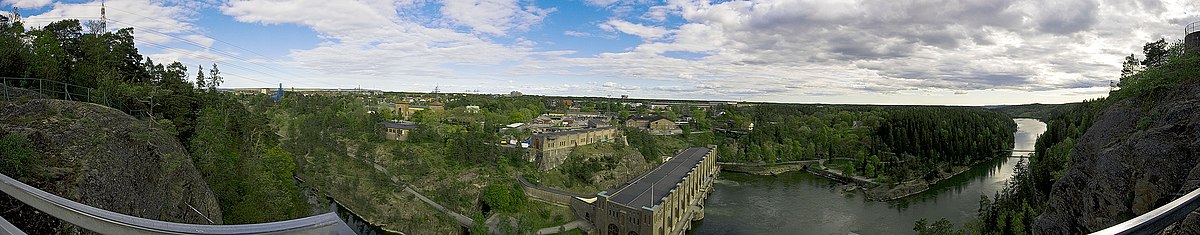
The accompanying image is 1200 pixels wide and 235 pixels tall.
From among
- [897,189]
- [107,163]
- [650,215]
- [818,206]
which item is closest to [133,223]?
[107,163]

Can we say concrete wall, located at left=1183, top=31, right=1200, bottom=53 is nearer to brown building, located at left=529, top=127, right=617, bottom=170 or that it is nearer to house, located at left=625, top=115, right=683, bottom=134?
brown building, located at left=529, top=127, right=617, bottom=170

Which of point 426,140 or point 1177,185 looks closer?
point 1177,185

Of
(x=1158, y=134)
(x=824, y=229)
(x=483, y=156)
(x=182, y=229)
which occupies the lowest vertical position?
(x=824, y=229)

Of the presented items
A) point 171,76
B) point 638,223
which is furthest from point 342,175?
point 638,223

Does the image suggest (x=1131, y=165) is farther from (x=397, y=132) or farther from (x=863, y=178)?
(x=397, y=132)

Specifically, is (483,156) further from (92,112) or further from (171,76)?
(92,112)

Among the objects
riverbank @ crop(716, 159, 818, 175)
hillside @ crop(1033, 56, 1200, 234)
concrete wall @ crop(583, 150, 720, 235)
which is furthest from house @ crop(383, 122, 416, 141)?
hillside @ crop(1033, 56, 1200, 234)

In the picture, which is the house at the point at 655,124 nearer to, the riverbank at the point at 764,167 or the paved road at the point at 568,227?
Result: the riverbank at the point at 764,167
